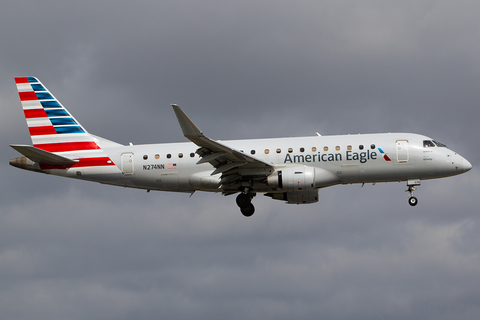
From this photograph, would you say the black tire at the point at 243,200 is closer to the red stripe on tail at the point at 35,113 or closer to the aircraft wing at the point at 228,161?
the aircraft wing at the point at 228,161

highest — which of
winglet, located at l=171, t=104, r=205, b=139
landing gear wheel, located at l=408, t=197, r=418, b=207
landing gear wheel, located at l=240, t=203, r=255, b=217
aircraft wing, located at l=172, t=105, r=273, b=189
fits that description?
winglet, located at l=171, t=104, r=205, b=139

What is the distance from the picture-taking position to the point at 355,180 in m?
38.3

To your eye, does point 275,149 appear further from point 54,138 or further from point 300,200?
point 54,138

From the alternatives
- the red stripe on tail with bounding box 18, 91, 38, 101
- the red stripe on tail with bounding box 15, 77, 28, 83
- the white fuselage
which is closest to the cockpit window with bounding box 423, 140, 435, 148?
the white fuselage

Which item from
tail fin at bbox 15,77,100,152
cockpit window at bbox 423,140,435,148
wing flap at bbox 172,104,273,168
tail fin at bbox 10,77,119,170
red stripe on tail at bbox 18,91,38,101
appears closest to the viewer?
wing flap at bbox 172,104,273,168

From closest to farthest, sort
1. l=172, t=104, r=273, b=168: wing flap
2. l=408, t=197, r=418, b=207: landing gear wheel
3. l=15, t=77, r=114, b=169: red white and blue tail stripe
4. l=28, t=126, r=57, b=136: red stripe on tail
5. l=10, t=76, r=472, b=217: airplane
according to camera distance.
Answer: l=172, t=104, r=273, b=168: wing flap, l=10, t=76, r=472, b=217: airplane, l=408, t=197, r=418, b=207: landing gear wheel, l=15, t=77, r=114, b=169: red white and blue tail stripe, l=28, t=126, r=57, b=136: red stripe on tail

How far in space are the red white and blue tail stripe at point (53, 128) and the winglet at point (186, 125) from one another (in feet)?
31.4

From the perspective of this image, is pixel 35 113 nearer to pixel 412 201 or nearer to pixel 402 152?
pixel 402 152

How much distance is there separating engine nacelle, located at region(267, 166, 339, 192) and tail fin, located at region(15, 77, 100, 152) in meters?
13.3

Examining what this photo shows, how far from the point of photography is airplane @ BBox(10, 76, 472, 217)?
124 feet

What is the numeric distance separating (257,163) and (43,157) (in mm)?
14736

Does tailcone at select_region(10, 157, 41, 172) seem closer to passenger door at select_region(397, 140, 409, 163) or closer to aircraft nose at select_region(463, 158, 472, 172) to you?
passenger door at select_region(397, 140, 409, 163)

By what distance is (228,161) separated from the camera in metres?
37.3

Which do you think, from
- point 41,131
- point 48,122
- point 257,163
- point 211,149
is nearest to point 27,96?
point 48,122
